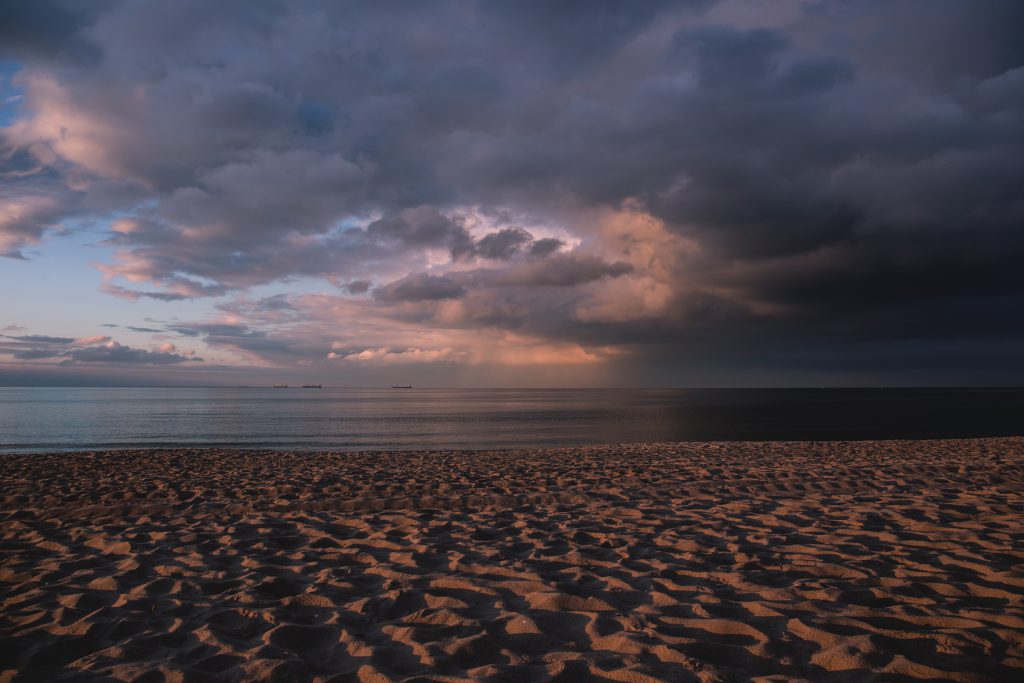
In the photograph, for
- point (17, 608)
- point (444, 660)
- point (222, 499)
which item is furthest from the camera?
point (222, 499)

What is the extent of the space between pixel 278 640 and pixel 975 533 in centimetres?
836

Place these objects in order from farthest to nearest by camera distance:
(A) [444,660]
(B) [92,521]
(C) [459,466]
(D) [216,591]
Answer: (C) [459,466]
(B) [92,521]
(D) [216,591]
(A) [444,660]

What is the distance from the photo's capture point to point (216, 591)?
5551 mm

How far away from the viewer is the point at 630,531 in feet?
24.8

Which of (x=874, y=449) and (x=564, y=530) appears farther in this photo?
(x=874, y=449)

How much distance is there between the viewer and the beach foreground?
4023mm

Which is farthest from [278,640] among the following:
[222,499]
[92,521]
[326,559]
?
[222,499]

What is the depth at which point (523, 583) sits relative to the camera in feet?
18.3

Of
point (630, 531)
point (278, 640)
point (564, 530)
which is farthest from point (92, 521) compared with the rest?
point (630, 531)

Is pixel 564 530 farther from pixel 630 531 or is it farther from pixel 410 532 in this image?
pixel 410 532

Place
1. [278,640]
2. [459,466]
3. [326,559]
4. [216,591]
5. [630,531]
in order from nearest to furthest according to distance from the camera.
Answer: [278,640] < [216,591] < [326,559] < [630,531] < [459,466]

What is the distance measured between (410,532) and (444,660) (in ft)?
12.7

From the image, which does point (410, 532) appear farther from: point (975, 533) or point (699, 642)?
point (975, 533)

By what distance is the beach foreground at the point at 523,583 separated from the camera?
4.02m
